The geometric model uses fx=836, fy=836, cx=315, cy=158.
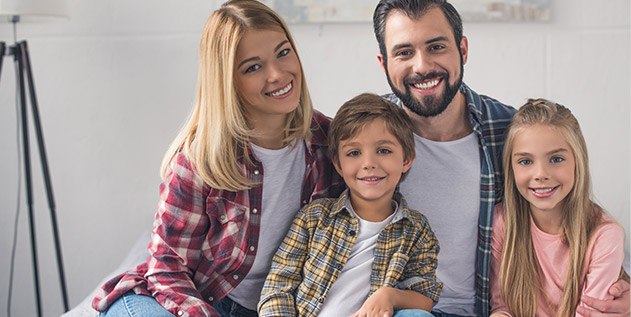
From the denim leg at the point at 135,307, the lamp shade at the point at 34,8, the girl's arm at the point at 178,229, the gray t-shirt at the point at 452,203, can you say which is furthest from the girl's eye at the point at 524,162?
the lamp shade at the point at 34,8

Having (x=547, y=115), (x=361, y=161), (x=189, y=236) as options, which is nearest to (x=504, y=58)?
(x=547, y=115)

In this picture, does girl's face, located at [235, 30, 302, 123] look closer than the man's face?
Yes

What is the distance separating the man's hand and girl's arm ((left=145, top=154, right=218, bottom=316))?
32.9 inches

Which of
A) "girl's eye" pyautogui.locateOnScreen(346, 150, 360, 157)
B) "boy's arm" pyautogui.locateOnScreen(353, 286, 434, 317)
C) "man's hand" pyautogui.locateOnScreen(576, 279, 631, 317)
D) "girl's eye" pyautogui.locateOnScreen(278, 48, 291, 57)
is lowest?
"man's hand" pyautogui.locateOnScreen(576, 279, 631, 317)

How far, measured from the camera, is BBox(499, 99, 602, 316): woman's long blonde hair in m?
1.88

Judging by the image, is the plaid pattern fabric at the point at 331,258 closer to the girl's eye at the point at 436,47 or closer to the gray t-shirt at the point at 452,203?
the gray t-shirt at the point at 452,203

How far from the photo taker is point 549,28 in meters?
2.89

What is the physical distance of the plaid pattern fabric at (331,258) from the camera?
1823 mm

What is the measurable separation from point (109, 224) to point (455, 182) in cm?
170

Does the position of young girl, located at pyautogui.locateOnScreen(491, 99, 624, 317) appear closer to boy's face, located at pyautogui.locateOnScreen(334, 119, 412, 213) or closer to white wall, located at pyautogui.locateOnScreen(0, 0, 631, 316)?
boy's face, located at pyautogui.locateOnScreen(334, 119, 412, 213)

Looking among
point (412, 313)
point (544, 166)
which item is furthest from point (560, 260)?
point (412, 313)

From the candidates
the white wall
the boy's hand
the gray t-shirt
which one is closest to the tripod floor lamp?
the white wall

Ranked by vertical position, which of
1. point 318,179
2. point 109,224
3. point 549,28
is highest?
point 549,28

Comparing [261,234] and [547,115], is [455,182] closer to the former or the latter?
[547,115]
